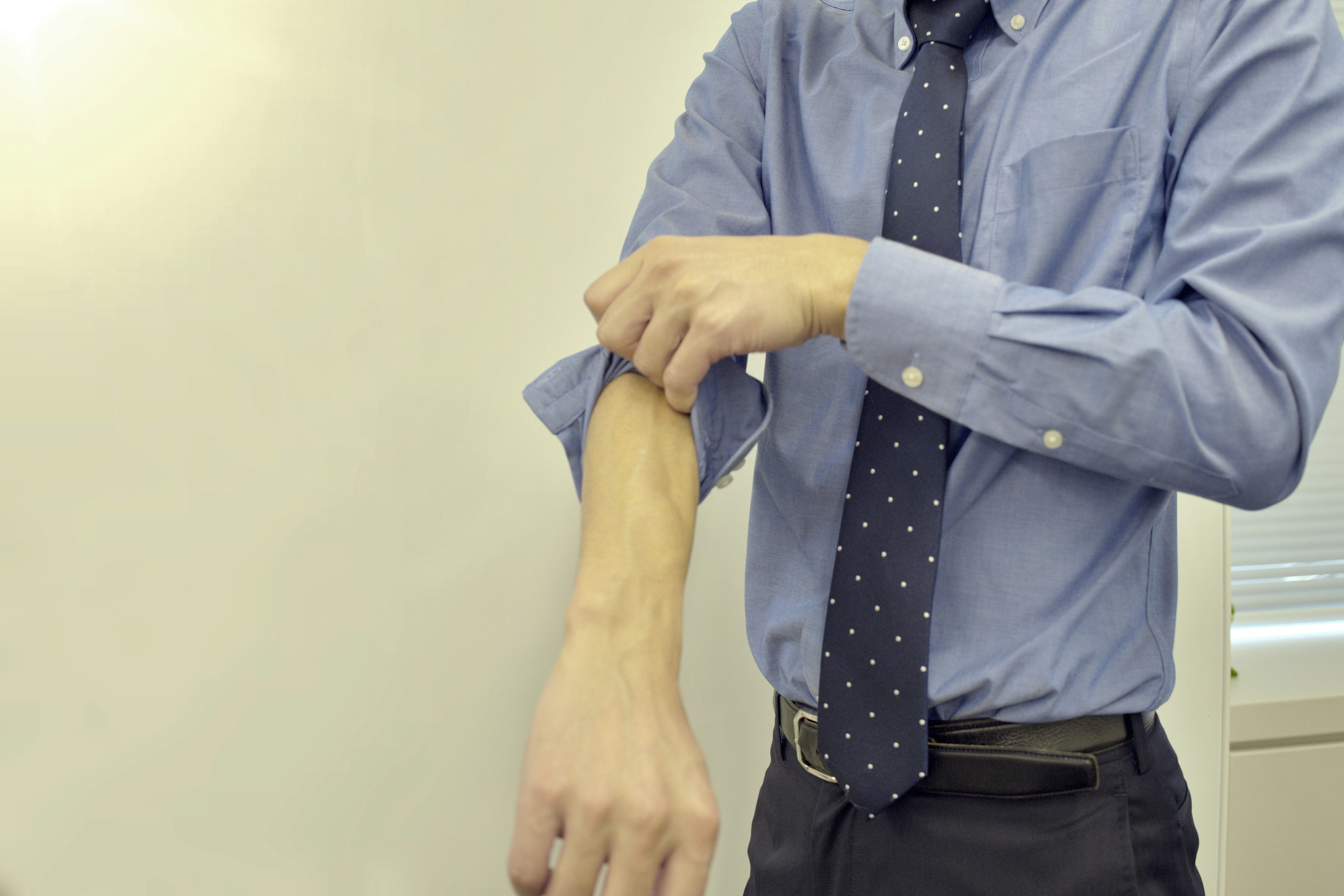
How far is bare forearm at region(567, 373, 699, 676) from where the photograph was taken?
0.53 meters

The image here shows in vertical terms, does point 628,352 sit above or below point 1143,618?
above

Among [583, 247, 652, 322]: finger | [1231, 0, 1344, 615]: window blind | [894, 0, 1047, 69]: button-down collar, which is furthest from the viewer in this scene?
[1231, 0, 1344, 615]: window blind

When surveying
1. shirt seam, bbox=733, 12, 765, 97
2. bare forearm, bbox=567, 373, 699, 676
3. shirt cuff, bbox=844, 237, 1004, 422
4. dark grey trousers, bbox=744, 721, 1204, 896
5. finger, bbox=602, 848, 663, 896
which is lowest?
dark grey trousers, bbox=744, 721, 1204, 896

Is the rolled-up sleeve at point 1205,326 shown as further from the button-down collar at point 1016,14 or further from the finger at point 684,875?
the finger at point 684,875

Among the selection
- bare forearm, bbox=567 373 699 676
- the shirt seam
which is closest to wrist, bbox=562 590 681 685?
bare forearm, bbox=567 373 699 676

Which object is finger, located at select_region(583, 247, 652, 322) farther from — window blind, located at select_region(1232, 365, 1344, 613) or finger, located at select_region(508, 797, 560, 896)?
window blind, located at select_region(1232, 365, 1344, 613)

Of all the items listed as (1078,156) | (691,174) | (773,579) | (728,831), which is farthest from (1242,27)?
(728,831)

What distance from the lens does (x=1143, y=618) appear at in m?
0.74

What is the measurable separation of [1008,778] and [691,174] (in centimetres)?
62

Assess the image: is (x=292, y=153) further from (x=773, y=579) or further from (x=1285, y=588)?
(x=1285, y=588)

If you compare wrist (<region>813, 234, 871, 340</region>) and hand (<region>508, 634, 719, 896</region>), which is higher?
wrist (<region>813, 234, 871, 340</region>)

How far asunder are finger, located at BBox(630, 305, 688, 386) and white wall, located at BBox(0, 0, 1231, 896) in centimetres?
67

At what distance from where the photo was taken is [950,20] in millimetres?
783

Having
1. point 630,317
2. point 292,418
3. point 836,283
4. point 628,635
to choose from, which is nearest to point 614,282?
point 630,317
